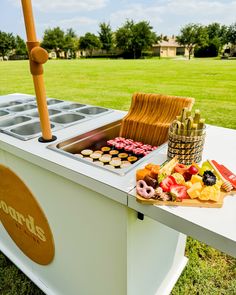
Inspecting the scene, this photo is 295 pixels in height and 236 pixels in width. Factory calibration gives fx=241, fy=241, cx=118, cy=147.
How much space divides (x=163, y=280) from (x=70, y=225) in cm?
68

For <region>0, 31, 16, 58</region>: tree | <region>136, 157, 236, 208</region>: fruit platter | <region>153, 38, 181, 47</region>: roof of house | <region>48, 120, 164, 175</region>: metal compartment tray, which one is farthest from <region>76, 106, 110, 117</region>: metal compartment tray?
<region>153, 38, 181, 47</region>: roof of house

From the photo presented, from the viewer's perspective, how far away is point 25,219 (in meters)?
1.27

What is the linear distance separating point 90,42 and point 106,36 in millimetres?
2826

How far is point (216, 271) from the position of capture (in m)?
1.53

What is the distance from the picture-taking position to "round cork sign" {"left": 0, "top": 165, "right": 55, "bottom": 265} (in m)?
1.18

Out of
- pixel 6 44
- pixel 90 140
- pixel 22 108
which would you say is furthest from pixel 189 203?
pixel 6 44

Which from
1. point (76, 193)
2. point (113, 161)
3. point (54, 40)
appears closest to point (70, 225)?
point (76, 193)

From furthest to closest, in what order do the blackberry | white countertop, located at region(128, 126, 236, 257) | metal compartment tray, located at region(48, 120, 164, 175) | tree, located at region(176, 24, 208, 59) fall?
tree, located at region(176, 24, 208, 59), metal compartment tray, located at region(48, 120, 164, 175), the blackberry, white countertop, located at region(128, 126, 236, 257)

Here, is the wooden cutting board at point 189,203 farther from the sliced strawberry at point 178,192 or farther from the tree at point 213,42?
the tree at point 213,42

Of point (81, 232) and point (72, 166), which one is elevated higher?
point (72, 166)

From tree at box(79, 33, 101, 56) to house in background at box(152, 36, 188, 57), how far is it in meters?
9.97

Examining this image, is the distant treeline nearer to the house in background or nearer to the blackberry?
the house in background

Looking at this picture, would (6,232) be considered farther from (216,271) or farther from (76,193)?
(216,271)

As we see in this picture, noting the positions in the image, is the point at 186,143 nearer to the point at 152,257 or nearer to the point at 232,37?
the point at 152,257
